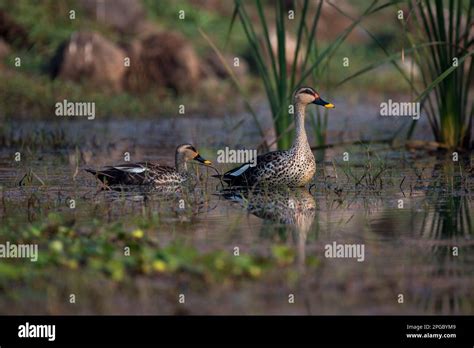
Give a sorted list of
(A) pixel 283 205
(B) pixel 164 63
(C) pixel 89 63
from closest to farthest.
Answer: (A) pixel 283 205 → (C) pixel 89 63 → (B) pixel 164 63

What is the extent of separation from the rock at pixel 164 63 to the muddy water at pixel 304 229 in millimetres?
7052

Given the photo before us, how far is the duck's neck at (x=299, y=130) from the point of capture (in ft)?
37.5

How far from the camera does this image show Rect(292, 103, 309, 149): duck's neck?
11.4m

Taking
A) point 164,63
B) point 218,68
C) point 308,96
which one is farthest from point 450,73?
point 218,68

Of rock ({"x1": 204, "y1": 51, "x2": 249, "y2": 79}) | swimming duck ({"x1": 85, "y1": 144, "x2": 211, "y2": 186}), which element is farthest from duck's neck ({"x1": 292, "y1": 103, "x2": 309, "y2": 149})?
rock ({"x1": 204, "y1": 51, "x2": 249, "y2": 79})

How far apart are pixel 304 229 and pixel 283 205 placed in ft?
4.61

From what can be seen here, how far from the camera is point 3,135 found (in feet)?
50.0

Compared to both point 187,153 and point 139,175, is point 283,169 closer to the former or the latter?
point 187,153

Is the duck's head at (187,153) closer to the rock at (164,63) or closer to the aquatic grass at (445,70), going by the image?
the aquatic grass at (445,70)

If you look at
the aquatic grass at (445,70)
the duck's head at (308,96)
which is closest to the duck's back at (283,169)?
the duck's head at (308,96)

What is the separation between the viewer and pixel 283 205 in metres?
10.2

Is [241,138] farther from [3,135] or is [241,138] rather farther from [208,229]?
[208,229]
